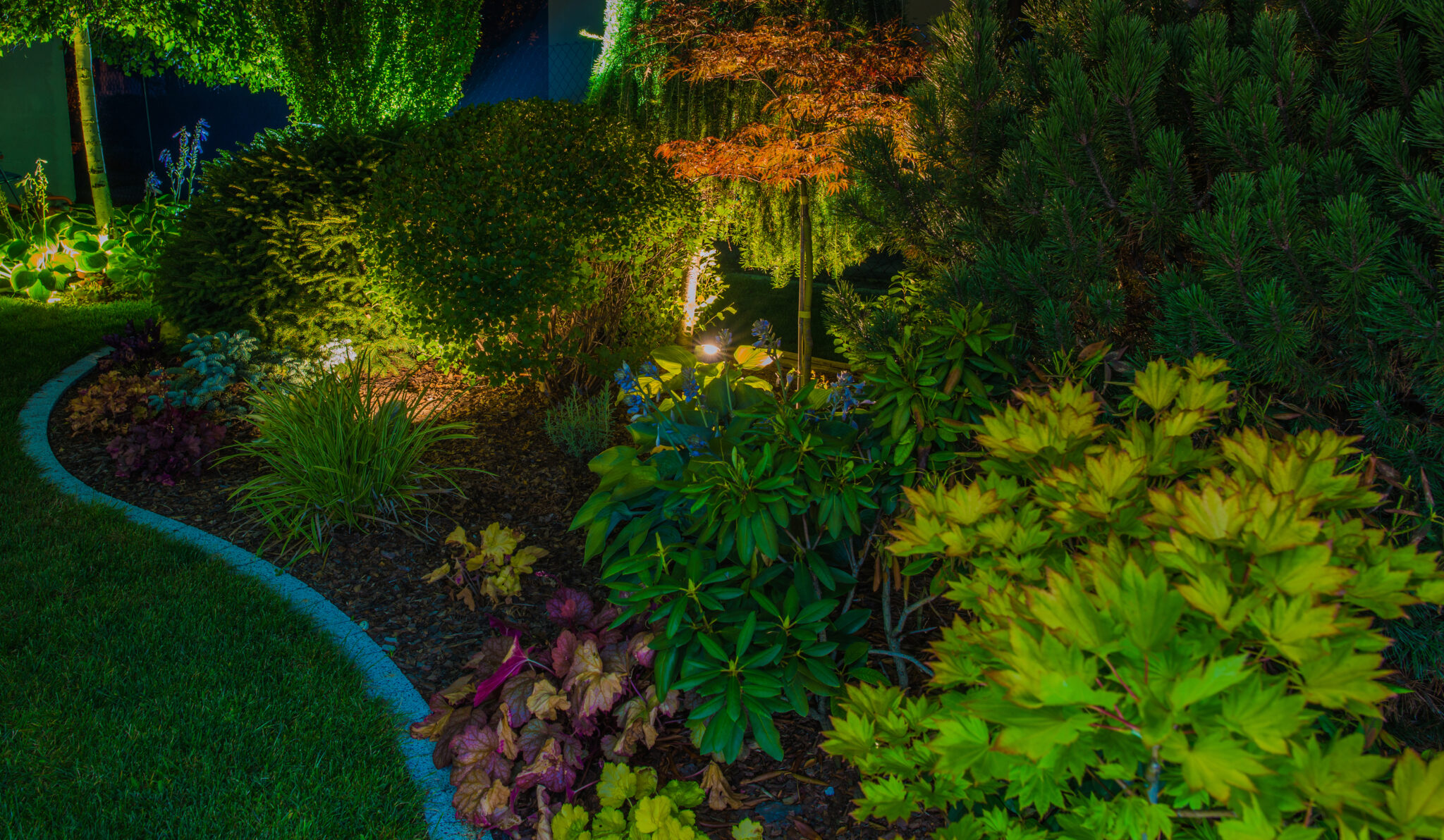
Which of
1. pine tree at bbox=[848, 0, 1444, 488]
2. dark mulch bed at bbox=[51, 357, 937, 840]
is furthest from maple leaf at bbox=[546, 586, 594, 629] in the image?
pine tree at bbox=[848, 0, 1444, 488]

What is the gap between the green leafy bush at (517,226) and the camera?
15.0 ft

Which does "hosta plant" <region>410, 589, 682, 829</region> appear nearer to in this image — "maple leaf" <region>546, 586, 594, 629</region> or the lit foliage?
"maple leaf" <region>546, 586, 594, 629</region>

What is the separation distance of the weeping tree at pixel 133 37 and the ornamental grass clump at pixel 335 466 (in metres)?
7.62

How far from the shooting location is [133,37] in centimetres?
977

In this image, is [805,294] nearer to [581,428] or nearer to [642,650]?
[581,428]

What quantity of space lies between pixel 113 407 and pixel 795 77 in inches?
165

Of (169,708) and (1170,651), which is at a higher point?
(1170,651)

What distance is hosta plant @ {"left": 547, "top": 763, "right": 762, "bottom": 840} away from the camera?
1950 millimetres

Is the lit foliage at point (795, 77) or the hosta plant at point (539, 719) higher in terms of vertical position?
the lit foliage at point (795, 77)

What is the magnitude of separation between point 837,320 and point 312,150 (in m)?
4.27

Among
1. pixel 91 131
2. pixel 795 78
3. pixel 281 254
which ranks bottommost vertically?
pixel 281 254

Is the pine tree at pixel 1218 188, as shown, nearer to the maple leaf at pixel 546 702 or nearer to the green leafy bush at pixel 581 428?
the maple leaf at pixel 546 702

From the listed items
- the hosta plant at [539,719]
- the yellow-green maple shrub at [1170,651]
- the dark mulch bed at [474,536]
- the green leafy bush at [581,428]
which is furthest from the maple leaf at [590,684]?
the green leafy bush at [581,428]

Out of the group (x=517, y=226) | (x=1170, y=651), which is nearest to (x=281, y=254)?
(x=517, y=226)
